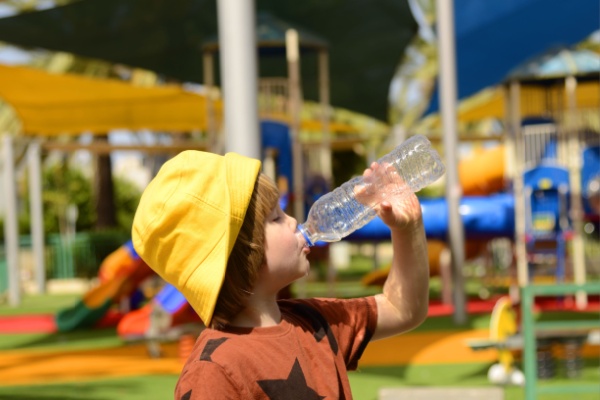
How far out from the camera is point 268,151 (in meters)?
14.3

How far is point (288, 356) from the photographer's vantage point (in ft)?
8.34

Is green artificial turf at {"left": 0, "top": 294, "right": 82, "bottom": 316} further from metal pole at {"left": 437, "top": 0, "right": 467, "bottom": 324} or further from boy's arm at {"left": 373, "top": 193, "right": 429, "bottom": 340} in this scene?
boy's arm at {"left": 373, "top": 193, "right": 429, "bottom": 340}

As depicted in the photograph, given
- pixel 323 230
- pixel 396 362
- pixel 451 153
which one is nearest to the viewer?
pixel 323 230

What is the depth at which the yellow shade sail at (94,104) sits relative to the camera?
19453 mm

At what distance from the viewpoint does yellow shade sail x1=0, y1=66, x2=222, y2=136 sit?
1945 cm

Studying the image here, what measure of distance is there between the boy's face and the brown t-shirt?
5.2 inches

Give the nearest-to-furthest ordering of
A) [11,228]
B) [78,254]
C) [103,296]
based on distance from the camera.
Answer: [103,296]
[11,228]
[78,254]

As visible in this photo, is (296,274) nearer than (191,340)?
Yes

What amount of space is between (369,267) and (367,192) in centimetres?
2516

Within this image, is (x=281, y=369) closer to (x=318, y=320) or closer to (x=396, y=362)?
(x=318, y=320)

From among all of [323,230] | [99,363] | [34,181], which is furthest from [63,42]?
[323,230]

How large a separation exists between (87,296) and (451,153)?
16.6 feet

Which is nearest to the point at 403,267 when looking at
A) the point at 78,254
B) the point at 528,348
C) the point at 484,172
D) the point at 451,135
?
the point at 528,348

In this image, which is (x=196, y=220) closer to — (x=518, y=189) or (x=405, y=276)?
(x=405, y=276)
